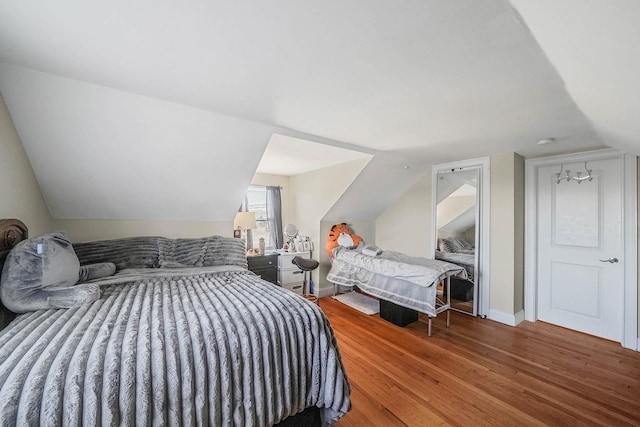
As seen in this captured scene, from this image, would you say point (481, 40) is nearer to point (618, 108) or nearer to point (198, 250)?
point (618, 108)

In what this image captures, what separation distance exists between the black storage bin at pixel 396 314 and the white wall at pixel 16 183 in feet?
11.6

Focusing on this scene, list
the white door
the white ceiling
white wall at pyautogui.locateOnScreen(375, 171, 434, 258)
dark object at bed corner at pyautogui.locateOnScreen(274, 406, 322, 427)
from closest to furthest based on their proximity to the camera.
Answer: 1. dark object at bed corner at pyautogui.locateOnScreen(274, 406, 322, 427)
2. the white door
3. the white ceiling
4. white wall at pyautogui.locateOnScreen(375, 171, 434, 258)

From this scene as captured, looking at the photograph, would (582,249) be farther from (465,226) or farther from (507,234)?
(465,226)

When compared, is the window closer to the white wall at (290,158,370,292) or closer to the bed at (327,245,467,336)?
the white wall at (290,158,370,292)

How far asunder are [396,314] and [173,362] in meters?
2.72

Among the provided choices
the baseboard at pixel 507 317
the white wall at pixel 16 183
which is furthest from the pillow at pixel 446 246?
the white wall at pixel 16 183

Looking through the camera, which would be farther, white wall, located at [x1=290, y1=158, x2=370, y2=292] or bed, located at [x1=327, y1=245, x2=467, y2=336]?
white wall, located at [x1=290, y1=158, x2=370, y2=292]

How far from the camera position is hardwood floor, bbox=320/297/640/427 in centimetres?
176

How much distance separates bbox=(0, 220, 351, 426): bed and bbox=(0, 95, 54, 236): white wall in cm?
27

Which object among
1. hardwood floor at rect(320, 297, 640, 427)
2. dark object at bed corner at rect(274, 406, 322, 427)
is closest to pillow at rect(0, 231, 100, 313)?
dark object at bed corner at rect(274, 406, 322, 427)

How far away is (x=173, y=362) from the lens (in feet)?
3.48

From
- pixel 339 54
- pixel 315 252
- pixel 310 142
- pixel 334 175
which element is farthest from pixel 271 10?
pixel 315 252

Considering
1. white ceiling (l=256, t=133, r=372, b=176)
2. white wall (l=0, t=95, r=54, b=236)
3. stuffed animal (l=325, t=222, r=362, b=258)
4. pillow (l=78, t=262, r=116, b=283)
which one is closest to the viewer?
white wall (l=0, t=95, r=54, b=236)

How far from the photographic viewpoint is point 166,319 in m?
1.32
